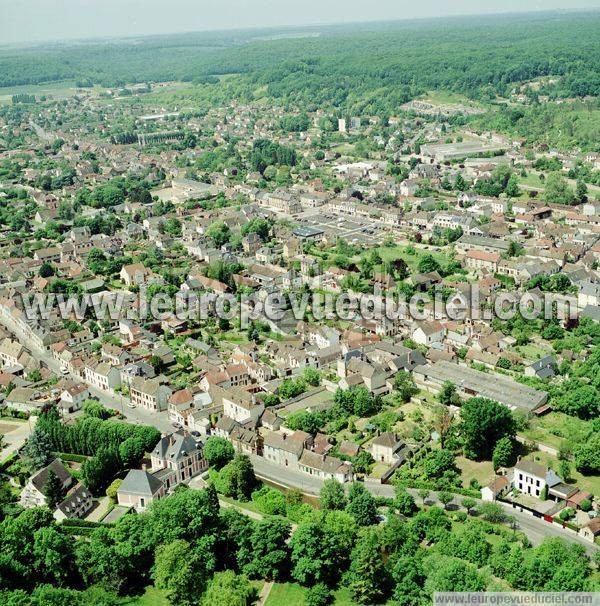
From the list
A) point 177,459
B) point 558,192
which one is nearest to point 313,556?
point 177,459

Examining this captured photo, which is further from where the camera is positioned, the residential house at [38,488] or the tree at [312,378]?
the tree at [312,378]

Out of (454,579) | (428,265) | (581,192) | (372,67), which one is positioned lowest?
(454,579)

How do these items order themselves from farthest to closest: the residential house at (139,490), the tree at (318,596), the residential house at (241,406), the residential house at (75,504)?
the residential house at (241,406) → the residential house at (139,490) → the residential house at (75,504) → the tree at (318,596)

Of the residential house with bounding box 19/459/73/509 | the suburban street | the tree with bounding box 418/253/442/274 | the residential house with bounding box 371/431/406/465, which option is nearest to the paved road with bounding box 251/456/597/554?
the residential house with bounding box 371/431/406/465

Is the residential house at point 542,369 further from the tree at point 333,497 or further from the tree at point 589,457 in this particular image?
the tree at point 333,497

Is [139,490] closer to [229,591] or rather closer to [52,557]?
[52,557]

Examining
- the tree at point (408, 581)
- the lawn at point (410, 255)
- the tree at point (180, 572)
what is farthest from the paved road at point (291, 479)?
the lawn at point (410, 255)

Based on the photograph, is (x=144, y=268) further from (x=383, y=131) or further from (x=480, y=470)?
(x=383, y=131)
